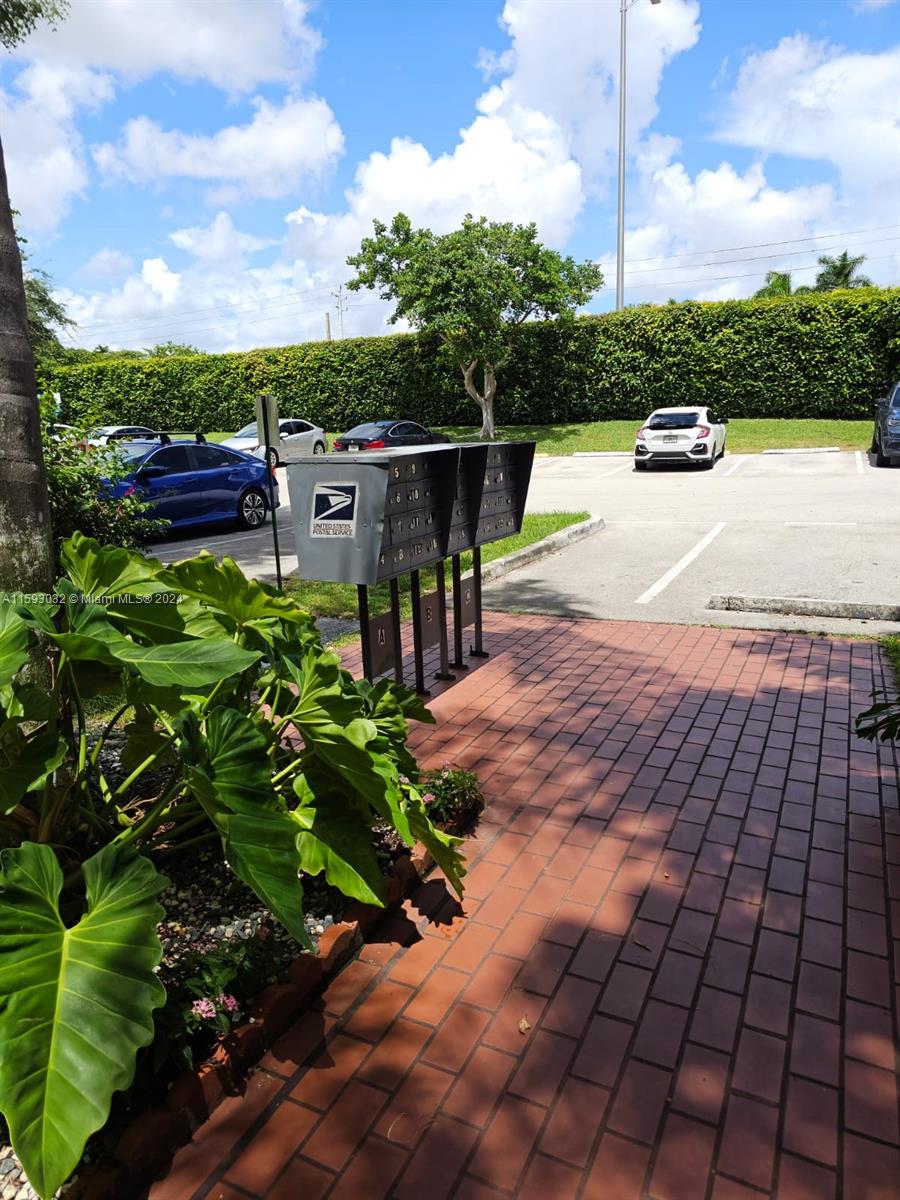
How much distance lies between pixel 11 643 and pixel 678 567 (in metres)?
8.00

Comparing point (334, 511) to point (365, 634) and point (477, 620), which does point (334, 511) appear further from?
point (477, 620)

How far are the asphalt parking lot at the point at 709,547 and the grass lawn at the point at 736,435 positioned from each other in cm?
356

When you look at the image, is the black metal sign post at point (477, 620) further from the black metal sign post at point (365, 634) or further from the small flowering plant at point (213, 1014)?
the small flowering plant at point (213, 1014)

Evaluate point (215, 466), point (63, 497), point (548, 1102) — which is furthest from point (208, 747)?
point (215, 466)

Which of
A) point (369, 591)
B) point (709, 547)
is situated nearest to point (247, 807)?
point (369, 591)

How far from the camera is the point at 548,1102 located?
7.37 feet

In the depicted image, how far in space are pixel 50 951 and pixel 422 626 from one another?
3757 millimetres

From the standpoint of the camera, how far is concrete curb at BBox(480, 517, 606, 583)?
9047 mm

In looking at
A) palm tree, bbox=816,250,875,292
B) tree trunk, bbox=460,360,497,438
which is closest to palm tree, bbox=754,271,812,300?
palm tree, bbox=816,250,875,292

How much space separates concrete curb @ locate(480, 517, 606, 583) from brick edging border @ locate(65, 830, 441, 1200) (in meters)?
5.94

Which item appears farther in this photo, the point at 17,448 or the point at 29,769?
the point at 17,448

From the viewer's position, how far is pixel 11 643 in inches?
89.9

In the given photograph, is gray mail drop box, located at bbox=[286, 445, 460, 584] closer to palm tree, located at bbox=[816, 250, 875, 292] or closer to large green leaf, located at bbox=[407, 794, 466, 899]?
large green leaf, located at bbox=[407, 794, 466, 899]

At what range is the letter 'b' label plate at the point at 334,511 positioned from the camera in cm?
444
